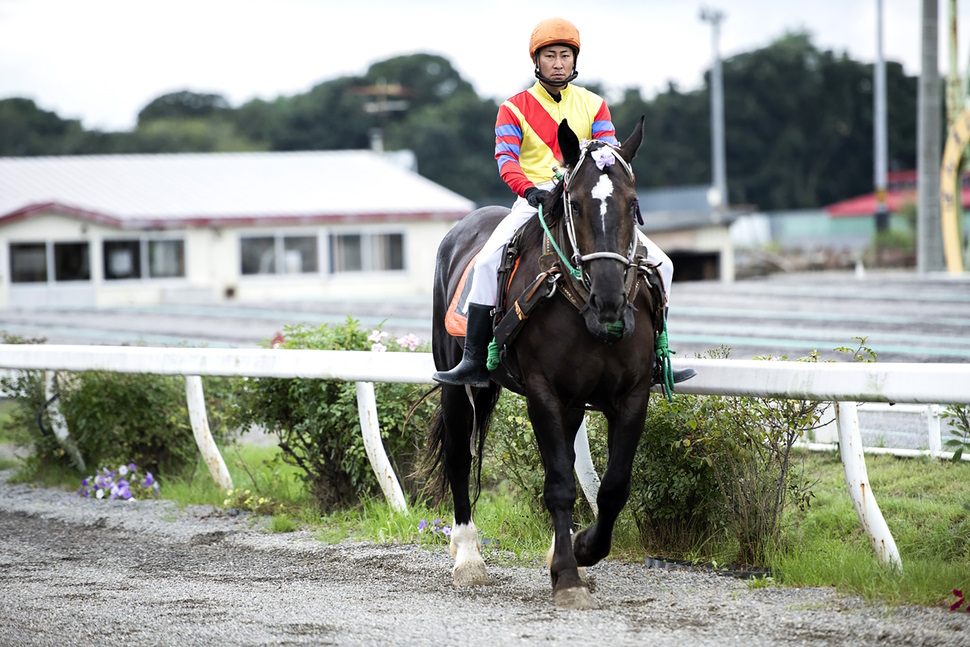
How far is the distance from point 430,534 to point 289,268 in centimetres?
3247

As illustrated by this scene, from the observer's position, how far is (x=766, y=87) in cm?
7338

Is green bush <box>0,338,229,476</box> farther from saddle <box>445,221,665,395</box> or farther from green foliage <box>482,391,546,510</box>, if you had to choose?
saddle <box>445,221,665,395</box>

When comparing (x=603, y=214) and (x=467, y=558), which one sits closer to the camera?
(x=603, y=214)

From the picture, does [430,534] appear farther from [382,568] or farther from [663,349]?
[663,349]

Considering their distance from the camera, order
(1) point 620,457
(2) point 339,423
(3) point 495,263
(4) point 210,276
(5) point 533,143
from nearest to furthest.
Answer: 1. (1) point 620,457
2. (3) point 495,263
3. (5) point 533,143
4. (2) point 339,423
5. (4) point 210,276

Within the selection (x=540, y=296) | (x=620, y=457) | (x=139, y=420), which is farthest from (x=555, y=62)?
(x=139, y=420)

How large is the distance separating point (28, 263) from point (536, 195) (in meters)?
32.2

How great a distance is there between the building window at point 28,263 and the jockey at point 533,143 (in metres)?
31.6

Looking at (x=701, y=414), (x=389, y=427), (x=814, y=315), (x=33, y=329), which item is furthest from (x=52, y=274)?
(x=701, y=414)

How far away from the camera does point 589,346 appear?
16.3ft

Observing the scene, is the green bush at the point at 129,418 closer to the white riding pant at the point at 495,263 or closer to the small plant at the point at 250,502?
the small plant at the point at 250,502

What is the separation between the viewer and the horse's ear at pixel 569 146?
520 centimetres

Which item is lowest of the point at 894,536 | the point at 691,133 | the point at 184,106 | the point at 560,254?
the point at 894,536

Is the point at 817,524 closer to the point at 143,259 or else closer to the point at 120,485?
the point at 120,485
